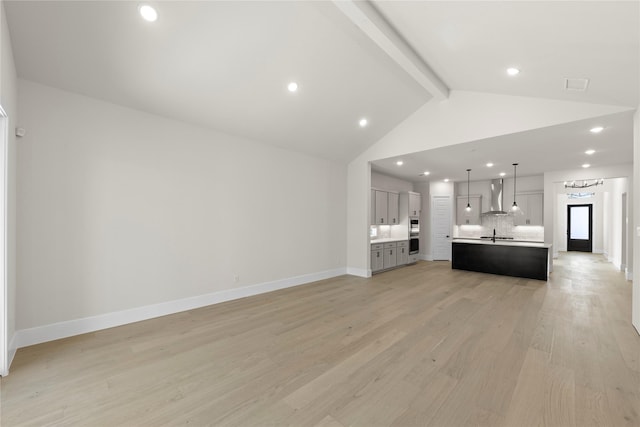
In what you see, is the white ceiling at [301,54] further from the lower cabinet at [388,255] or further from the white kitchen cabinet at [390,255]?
the white kitchen cabinet at [390,255]

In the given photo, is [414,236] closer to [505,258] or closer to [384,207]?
[384,207]

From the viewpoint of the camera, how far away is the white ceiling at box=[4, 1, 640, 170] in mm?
2549

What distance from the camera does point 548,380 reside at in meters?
2.37

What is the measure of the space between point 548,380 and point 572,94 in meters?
3.66

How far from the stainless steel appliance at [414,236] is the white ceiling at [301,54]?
4.58m

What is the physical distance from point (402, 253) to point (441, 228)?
2399 millimetres

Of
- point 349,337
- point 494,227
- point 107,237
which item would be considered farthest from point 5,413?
point 494,227

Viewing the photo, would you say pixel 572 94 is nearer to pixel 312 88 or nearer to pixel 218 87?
pixel 312 88

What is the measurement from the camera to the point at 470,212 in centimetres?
959

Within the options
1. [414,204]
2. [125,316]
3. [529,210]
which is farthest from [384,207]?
[125,316]

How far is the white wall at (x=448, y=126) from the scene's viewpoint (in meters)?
4.12

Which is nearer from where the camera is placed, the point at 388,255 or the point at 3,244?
the point at 3,244

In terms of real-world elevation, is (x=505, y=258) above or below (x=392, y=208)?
below

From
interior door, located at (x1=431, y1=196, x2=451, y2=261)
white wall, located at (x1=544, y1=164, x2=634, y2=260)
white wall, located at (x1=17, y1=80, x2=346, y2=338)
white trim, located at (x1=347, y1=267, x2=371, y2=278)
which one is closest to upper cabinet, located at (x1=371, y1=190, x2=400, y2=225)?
white trim, located at (x1=347, y1=267, x2=371, y2=278)
